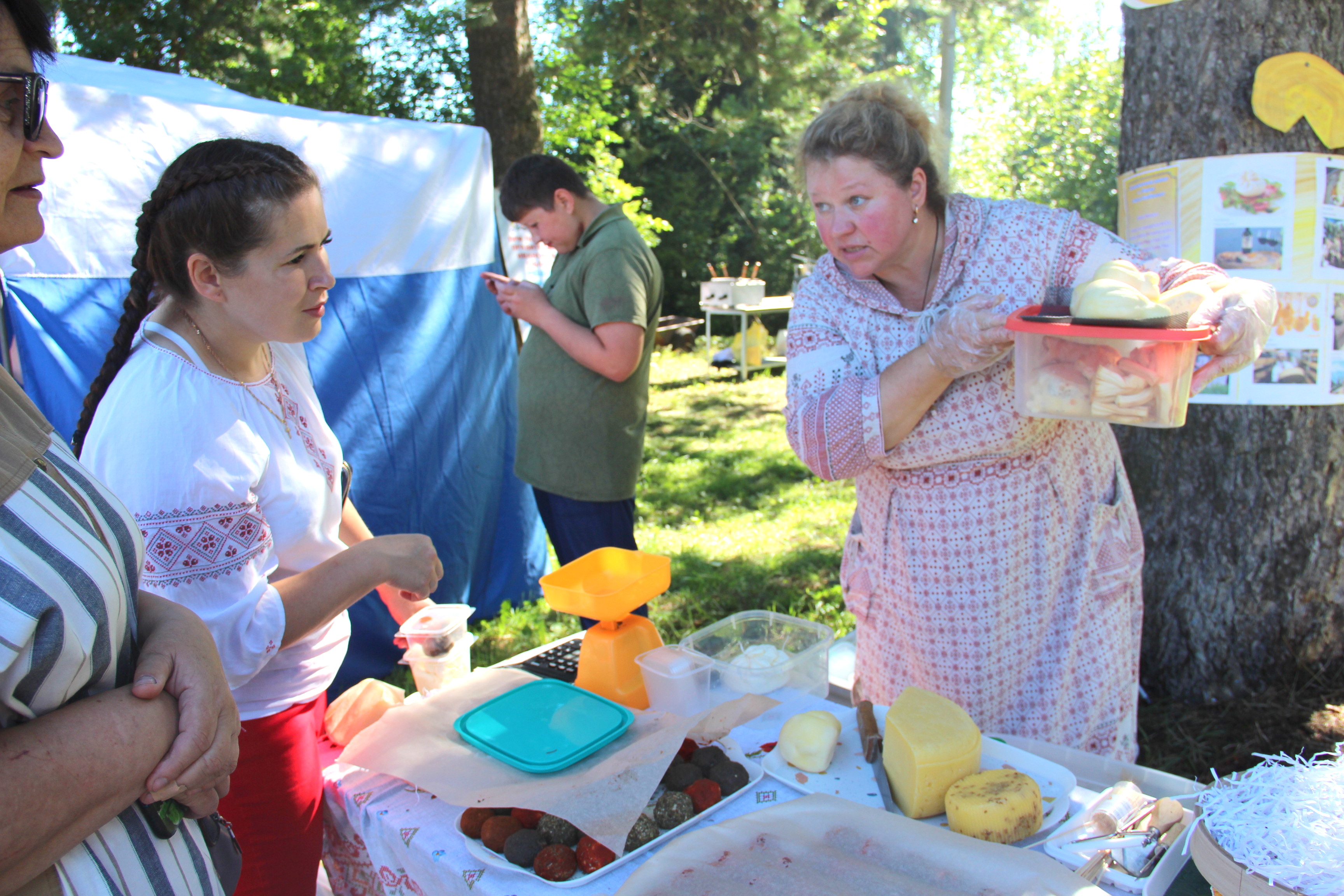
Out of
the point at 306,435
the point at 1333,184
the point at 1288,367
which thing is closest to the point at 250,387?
the point at 306,435

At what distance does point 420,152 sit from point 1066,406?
3256 millimetres

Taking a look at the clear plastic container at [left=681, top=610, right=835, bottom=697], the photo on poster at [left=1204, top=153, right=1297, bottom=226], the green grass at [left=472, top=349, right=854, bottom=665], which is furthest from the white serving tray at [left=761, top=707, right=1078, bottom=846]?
the green grass at [left=472, top=349, right=854, bottom=665]

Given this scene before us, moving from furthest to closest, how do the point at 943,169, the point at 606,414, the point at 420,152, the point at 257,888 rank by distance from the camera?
the point at 420,152 < the point at 606,414 < the point at 943,169 < the point at 257,888

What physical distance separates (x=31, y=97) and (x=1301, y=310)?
111 inches

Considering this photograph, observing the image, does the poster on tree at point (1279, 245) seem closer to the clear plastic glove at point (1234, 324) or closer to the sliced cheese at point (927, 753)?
the clear plastic glove at point (1234, 324)

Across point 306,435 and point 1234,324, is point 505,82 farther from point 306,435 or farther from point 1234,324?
point 1234,324

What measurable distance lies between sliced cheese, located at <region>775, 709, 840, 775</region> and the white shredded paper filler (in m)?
0.60

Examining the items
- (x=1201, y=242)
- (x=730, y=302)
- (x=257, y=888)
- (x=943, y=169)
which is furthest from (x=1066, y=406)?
(x=730, y=302)

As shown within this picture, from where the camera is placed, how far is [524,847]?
4.17 ft

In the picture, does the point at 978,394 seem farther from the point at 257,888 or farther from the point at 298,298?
the point at 257,888

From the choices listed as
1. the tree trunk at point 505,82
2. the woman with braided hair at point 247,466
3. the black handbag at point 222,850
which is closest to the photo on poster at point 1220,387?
the woman with braided hair at point 247,466

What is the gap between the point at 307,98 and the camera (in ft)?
29.9

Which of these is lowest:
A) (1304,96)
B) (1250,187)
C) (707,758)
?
(707,758)

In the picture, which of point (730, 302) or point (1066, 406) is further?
point (730, 302)
